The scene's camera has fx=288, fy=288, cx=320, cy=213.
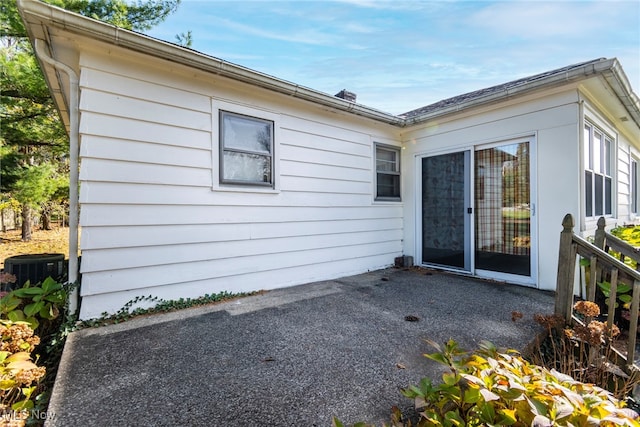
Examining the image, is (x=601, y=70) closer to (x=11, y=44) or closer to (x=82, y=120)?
(x=82, y=120)

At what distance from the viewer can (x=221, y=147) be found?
3.59 metres

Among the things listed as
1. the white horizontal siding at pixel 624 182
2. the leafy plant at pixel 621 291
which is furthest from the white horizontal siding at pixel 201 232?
the white horizontal siding at pixel 624 182

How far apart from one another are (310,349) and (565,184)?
155 inches

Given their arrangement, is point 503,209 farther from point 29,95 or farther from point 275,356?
point 29,95

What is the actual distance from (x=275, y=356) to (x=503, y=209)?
406 cm

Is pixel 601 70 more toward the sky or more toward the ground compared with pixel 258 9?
more toward the ground

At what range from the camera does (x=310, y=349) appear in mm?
2277

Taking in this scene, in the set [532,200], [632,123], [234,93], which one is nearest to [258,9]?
[234,93]

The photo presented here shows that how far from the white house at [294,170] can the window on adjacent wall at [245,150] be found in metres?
0.02

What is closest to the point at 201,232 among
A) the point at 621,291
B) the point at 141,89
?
the point at 141,89

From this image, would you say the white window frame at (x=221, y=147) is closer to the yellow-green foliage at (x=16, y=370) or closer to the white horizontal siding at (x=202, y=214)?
the white horizontal siding at (x=202, y=214)

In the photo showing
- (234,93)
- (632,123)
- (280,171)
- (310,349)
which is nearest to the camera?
(310,349)

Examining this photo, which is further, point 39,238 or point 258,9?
point 39,238

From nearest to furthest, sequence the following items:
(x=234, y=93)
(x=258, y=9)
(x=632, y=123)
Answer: (x=234, y=93) < (x=258, y=9) < (x=632, y=123)
